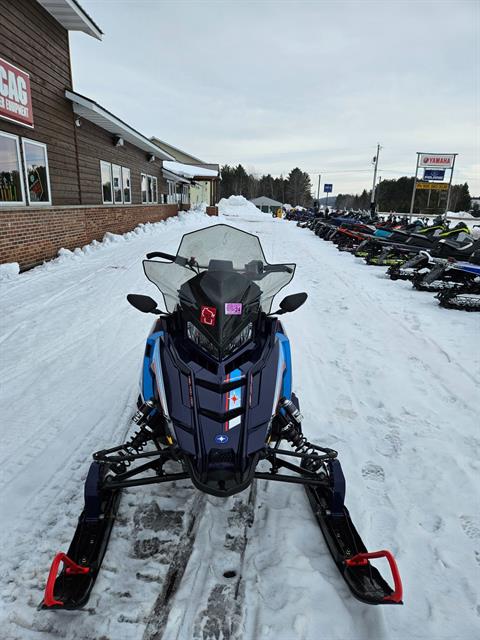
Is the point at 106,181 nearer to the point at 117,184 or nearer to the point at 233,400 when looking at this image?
the point at 117,184

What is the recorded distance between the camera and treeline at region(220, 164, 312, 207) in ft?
259

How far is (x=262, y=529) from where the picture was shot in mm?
2082

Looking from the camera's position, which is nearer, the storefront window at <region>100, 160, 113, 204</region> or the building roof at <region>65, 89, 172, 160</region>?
the building roof at <region>65, 89, 172, 160</region>

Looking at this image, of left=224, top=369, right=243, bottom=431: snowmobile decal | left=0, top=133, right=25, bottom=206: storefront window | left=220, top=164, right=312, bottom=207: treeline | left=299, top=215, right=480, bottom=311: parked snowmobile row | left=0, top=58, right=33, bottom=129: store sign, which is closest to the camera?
left=224, top=369, right=243, bottom=431: snowmobile decal

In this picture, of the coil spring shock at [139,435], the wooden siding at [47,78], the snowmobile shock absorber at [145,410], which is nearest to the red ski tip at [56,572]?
the coil spring shock at [139,435]

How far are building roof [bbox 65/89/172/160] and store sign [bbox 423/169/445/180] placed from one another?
688 inches

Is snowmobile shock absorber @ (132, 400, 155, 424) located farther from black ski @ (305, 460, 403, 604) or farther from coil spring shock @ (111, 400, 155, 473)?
black ski @ (305, 460, 403, 604)

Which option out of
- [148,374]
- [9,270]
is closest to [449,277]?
[148,374]

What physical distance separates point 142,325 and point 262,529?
11.6ft

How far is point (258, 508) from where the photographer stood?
2229 millimetres

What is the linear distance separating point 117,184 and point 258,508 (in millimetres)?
14629

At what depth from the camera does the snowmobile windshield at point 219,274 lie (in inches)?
77.4

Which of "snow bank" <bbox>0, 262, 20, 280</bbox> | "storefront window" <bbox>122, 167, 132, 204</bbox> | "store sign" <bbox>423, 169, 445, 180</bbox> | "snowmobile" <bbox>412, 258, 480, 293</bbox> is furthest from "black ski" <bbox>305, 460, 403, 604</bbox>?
"store sign" <bbox>423, 169, 445, 180</bbox>

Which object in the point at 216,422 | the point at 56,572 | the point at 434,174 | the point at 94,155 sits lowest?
the point at 56,572
